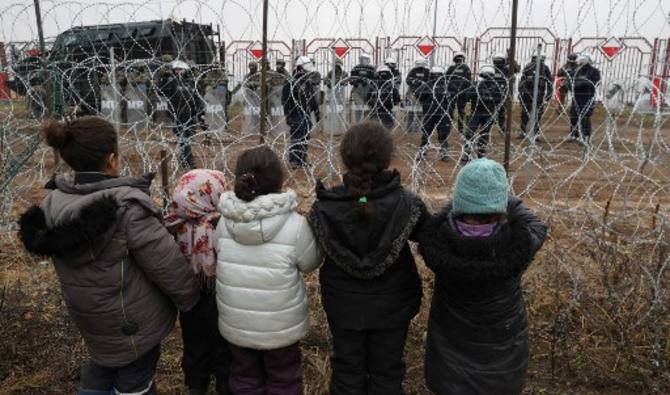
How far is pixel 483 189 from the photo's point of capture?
5.67 ft

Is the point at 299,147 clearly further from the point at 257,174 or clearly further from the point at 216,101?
the point at 257,174

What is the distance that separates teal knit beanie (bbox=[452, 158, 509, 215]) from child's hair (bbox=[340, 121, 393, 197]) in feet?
0.93

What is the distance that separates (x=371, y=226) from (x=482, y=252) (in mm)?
368

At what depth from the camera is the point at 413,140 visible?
36.5 ft

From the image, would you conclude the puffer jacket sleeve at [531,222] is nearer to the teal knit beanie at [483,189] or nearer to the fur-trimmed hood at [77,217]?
the teal knit beanie at [483,189]

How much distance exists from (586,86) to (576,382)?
8027 millimetres

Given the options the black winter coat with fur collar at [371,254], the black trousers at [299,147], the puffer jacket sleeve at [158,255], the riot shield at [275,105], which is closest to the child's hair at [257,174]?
the black winter coat with fur collar at [371,254]

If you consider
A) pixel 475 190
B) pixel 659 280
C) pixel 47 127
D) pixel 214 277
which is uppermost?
pixel 47 127

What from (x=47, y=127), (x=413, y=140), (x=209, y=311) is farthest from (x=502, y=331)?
(x=413, y=140)

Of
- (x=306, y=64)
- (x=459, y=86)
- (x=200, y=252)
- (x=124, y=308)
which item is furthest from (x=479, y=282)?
(x=306, y=64)

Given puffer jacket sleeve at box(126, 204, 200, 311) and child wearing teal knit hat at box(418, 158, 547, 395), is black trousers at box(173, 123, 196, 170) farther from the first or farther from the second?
child wearing teal knit hat at box(418, 158, 547, 395)

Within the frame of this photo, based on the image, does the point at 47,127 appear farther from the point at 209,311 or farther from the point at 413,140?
the point at 413,140

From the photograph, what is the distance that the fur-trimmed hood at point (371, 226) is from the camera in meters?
1.87

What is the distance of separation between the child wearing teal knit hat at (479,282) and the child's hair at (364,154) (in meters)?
0.26
